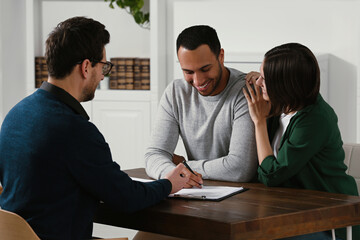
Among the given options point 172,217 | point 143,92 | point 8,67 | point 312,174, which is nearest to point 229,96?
point 312,174

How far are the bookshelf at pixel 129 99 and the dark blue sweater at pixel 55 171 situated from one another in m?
3.03

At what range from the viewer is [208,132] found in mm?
2752

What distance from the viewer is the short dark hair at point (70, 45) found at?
2047 mm

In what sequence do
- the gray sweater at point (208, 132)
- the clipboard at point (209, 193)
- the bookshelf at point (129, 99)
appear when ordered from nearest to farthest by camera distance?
the clipboard at point (209, 193) → the gray sweater at point (208, 132) → the bookshelf at point (129, 99)

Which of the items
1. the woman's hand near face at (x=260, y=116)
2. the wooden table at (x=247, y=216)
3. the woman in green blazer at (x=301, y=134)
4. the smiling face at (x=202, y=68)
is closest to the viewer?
the wooden table at (x=247, y=216)

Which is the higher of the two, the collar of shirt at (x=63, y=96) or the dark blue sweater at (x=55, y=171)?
the collar of shirt at (x=63, y=96)

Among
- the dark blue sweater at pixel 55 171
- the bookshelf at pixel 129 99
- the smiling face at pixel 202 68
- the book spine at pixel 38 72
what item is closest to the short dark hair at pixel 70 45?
the dark blue sweater at pixel 55 171

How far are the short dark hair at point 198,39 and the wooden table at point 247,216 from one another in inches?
30.3

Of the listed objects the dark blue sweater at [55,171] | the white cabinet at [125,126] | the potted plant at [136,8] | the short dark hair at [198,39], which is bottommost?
the white cabinet at [125,126]

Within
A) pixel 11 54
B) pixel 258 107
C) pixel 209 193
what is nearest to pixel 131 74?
pixel 11 54

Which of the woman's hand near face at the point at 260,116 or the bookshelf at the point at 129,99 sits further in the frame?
the bookshelf at the point at 129,99

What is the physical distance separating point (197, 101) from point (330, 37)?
2123 mm

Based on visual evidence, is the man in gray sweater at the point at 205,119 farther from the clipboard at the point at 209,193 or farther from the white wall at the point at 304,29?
the white wall at the point at 304,29

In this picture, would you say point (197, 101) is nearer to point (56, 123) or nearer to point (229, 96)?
point (229, 96)
